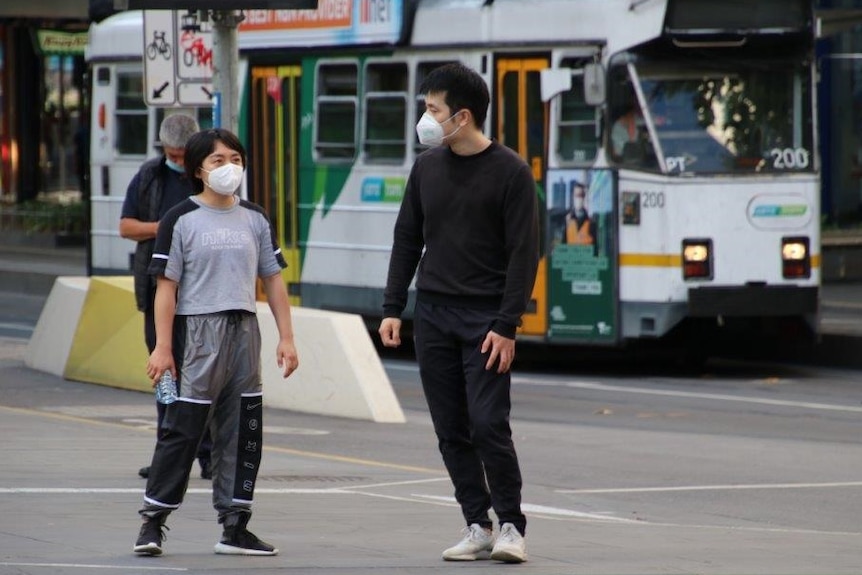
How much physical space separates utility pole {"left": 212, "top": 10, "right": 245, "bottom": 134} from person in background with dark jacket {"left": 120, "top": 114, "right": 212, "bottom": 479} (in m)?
3.15

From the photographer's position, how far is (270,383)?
13914mm

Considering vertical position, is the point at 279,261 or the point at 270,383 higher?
the point at 279,261

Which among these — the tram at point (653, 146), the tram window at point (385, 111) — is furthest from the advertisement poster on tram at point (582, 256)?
the tram window at point (385, 111)

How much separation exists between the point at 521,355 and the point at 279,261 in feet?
35.9

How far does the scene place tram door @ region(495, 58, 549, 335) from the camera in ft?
53.8

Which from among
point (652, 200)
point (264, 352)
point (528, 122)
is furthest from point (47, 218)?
point (264, 352)

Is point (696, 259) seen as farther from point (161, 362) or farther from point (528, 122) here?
point (161, 362)

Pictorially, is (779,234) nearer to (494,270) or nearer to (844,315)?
(844,315)

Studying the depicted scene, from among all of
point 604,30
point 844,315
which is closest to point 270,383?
point 604,30

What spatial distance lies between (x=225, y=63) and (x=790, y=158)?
507 cm

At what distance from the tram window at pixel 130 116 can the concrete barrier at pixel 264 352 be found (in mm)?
5345

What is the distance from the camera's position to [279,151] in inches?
738

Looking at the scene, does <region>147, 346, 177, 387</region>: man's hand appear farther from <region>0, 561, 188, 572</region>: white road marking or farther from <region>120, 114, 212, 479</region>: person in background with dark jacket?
<region>120, 114, 212, 479</region>: person in background with dark jacket

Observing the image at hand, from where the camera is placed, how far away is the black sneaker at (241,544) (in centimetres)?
732
